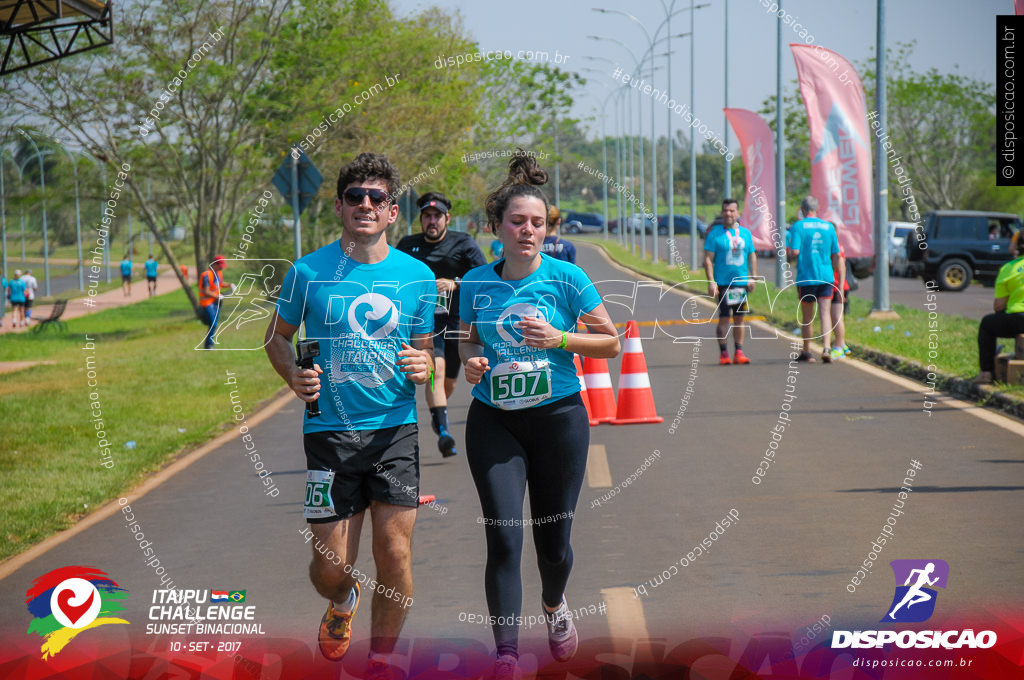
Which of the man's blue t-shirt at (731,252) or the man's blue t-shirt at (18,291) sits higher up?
the man's blue t-shirt at (731,252)

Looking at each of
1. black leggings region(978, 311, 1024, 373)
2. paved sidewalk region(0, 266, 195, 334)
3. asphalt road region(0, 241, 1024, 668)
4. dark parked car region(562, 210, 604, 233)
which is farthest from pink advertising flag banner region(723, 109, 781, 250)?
dark parked car region(562, 210, 604, 233)

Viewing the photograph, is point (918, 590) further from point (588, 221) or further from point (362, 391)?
point (588, 221)

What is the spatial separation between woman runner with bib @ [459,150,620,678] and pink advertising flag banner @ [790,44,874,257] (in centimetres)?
1464

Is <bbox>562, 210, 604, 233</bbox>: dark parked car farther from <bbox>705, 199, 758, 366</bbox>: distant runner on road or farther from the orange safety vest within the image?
<bbox>705, 199, 758, 366</bbox>: distant runner on road

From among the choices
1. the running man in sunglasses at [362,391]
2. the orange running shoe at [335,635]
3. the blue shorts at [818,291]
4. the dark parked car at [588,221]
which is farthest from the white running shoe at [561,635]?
the dark parked car at [588,221]

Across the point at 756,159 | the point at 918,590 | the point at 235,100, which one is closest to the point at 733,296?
the point at 918,590

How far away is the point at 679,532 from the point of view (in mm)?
7219

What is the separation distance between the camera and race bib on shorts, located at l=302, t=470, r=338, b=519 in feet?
15.6

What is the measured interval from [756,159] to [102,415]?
52.2 feet

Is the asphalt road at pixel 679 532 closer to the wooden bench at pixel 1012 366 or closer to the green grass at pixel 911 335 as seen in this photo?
the wooden bench at pixel 1012 366

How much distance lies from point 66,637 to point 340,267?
7.10 ft

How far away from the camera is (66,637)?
5508 mm

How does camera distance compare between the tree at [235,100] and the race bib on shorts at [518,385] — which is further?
the tree at [235,100]

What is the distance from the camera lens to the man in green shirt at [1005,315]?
12273mm
